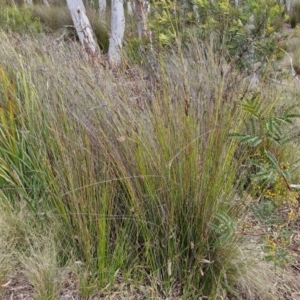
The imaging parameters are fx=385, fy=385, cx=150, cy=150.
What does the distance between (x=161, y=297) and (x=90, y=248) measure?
1.25ft

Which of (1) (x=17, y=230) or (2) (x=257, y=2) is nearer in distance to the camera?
(1) (x=17, y=230)

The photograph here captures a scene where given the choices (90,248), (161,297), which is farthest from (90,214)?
(161,297)

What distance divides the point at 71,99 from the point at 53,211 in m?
0.64

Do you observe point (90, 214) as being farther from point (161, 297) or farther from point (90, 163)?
point (161, 297)

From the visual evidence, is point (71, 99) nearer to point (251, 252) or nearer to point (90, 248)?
point (90, 248)

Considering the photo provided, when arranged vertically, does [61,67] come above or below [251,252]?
above

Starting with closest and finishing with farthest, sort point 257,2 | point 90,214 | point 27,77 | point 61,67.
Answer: point 90,214 < point 27,77 < point 61,67 < point 257,2

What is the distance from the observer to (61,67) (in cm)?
270

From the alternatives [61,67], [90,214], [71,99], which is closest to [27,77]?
[61,67]

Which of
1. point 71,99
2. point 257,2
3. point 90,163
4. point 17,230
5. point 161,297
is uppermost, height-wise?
A: point 257,2

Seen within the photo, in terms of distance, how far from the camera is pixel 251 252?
5.92 ft

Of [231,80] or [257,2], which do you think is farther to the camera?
[257,2]

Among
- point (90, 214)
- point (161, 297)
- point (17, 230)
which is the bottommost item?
point (161, 297)

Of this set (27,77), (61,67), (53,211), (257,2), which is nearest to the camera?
(53,211)
